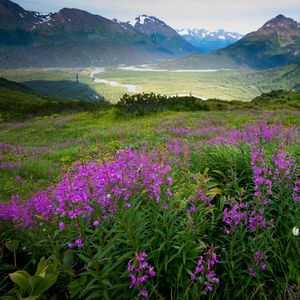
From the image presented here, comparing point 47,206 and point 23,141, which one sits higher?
point 47,206

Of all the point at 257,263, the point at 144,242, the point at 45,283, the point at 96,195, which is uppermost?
the point at 96,195

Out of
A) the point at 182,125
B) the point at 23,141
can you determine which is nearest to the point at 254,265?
the point at 182,125

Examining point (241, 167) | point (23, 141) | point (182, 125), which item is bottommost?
point (23, 141)

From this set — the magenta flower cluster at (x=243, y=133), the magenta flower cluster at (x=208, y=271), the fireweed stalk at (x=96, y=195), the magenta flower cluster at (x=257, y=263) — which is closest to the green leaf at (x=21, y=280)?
the fireweed stalk at (x=96, y=195)

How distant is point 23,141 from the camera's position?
21.1 m

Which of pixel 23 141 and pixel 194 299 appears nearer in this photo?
pixel 194 299

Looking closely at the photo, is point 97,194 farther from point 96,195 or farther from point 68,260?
point 68,260

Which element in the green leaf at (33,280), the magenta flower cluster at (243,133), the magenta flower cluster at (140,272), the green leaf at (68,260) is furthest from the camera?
the magenta flower cluster at (243,133)

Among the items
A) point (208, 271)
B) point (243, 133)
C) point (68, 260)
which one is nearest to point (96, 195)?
point (68, 260)

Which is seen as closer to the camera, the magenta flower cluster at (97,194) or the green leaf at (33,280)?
the green leaf at (33,280)

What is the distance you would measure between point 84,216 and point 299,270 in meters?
2.57

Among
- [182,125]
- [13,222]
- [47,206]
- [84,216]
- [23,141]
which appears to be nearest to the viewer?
[84,216]

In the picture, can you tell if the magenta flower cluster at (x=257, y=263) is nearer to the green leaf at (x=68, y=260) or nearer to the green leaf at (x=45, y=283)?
the green leaf at (x=68, y=260)

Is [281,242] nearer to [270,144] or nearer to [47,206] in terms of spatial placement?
[47,206]
